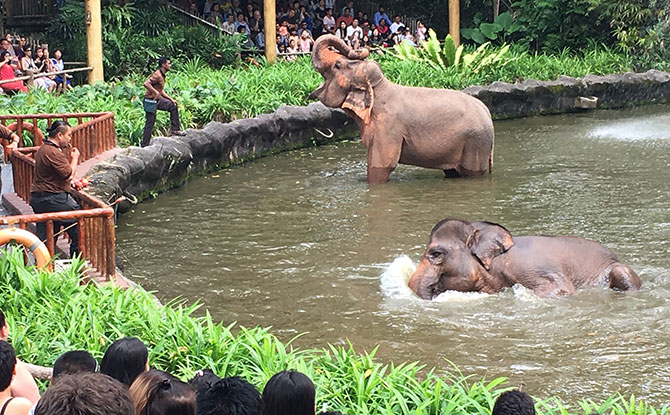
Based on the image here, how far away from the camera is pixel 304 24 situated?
27.1 m

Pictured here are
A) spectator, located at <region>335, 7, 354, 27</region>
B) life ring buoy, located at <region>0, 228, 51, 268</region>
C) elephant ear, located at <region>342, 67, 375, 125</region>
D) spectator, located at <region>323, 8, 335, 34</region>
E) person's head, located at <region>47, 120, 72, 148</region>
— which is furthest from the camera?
spectator, located at <region>335, 7, 354, 27</region>

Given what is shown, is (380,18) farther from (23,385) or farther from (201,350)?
(23,385)

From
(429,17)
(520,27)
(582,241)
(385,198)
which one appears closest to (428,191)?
(385,198)

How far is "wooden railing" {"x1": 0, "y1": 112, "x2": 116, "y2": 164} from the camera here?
1238 cm

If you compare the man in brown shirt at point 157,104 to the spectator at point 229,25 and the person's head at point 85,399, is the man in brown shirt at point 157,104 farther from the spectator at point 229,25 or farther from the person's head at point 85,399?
the spectator at point 229,25

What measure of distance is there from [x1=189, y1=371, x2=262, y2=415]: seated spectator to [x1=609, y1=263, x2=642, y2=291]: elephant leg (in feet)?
16.5

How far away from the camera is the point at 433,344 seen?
25.3 feet

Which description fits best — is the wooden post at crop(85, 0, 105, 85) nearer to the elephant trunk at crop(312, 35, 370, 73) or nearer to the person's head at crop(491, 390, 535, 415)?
the elephant trunk at crop(312, 35, 370, 73)

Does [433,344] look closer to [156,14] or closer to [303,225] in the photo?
[303,225]

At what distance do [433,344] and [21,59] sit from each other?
A: 14326mm

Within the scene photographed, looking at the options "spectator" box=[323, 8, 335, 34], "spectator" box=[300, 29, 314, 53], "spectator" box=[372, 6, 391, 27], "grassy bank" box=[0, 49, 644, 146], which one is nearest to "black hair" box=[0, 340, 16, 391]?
Result: "grassy bank" box=[0, 49, 644, 146]

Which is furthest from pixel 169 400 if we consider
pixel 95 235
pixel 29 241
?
pixel 95 235

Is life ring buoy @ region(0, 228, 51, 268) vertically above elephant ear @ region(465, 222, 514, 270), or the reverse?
life ring buoy @ region(0, 228, 51, 268)

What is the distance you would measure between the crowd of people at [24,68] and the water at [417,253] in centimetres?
452
